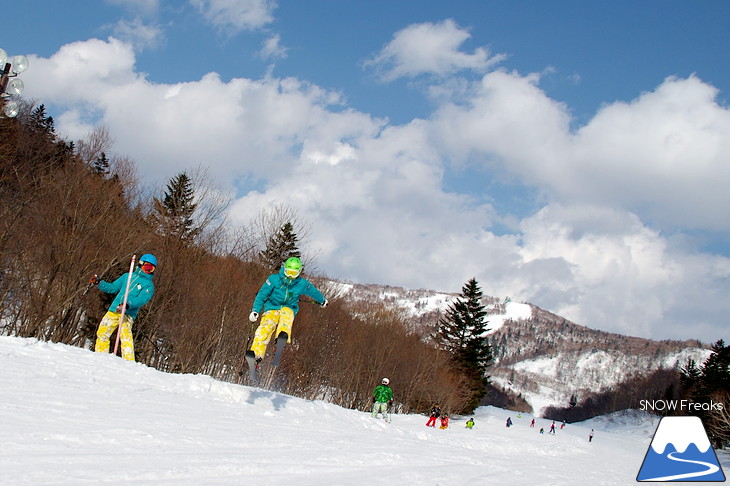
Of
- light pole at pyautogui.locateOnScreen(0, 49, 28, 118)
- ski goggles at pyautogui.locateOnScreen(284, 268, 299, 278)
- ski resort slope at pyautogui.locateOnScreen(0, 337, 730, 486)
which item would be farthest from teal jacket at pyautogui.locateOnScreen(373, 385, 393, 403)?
light pole at pyautogui.locateOnScreen(0, 49, 28, 118)

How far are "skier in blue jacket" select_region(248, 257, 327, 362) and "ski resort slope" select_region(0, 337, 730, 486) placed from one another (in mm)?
1123

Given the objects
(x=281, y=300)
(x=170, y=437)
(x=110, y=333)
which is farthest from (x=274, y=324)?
(x=110, y=333)

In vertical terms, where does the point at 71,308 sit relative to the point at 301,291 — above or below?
below

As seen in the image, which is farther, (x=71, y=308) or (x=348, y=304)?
(x=348, y=304)

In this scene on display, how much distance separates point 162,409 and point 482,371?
48995mm

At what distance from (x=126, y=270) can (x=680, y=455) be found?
21.6m

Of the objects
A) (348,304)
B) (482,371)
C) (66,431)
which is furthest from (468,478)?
(482,371)

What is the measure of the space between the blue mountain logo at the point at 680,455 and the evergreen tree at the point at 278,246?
23886 mm

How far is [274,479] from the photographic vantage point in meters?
4.11

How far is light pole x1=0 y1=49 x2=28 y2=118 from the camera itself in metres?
12.7

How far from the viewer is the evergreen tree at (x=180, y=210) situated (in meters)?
24.1

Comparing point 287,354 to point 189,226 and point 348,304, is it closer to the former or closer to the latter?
point 348,304

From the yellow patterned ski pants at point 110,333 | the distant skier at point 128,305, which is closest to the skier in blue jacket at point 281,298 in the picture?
the distant skier at point 128,305

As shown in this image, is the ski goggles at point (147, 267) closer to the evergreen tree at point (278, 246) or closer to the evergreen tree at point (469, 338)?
the evergreen tree at point (278, 246)
